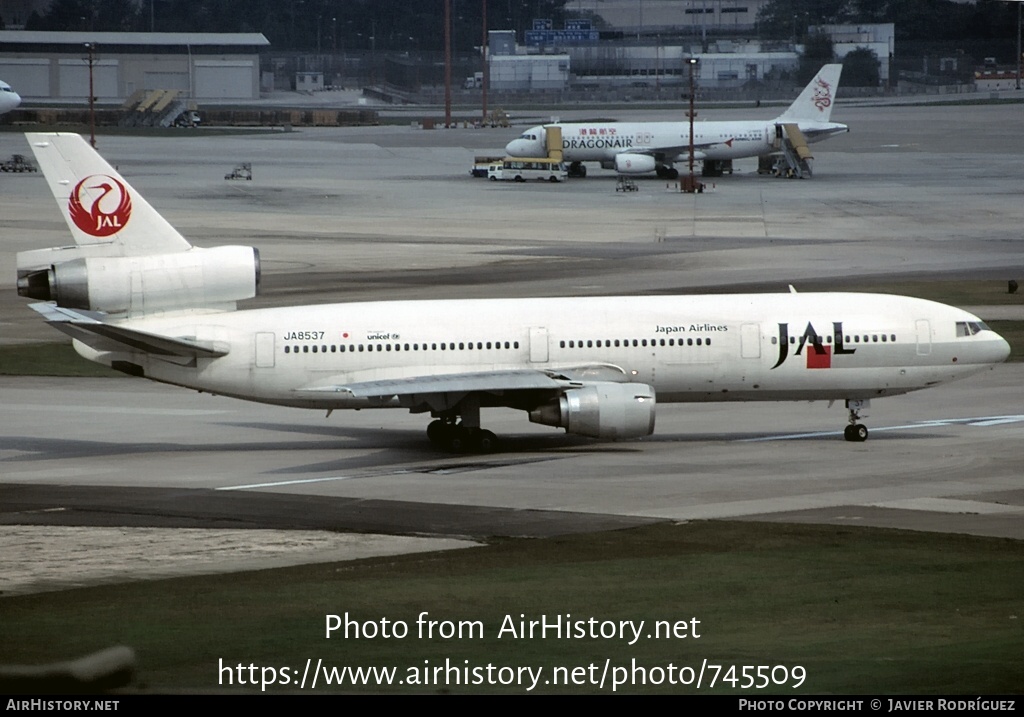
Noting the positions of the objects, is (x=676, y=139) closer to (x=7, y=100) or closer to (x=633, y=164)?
(x=633, y=164)

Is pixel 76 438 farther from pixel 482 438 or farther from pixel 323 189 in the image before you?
pixel 323 189

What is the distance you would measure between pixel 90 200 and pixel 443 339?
35.3 feet

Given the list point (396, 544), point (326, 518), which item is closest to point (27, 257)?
point (326, 518)

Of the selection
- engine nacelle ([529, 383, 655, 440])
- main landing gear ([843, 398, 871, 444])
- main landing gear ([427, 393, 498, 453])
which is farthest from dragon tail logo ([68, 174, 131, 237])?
main landing gear ([843, 398, 871, 444])

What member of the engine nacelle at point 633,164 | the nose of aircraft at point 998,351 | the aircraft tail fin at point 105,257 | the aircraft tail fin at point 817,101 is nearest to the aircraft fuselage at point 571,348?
the nose of aircraft at point 998,351

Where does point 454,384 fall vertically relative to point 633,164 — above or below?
below

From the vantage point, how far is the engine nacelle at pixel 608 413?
41.2 m

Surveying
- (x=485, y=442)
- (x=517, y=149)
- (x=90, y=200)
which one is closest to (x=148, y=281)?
(x=90, y=200)

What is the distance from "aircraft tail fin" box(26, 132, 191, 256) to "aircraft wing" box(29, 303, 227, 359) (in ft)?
6.77

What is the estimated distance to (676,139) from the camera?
480 feet

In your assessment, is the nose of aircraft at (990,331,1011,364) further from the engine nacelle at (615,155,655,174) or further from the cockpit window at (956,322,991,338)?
the engine nacelle at (615,155,655,174)

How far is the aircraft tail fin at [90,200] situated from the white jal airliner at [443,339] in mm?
40

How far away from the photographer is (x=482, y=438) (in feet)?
144

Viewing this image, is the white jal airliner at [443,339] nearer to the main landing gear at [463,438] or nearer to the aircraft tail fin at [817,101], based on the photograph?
the main landing gear at [463,438]
